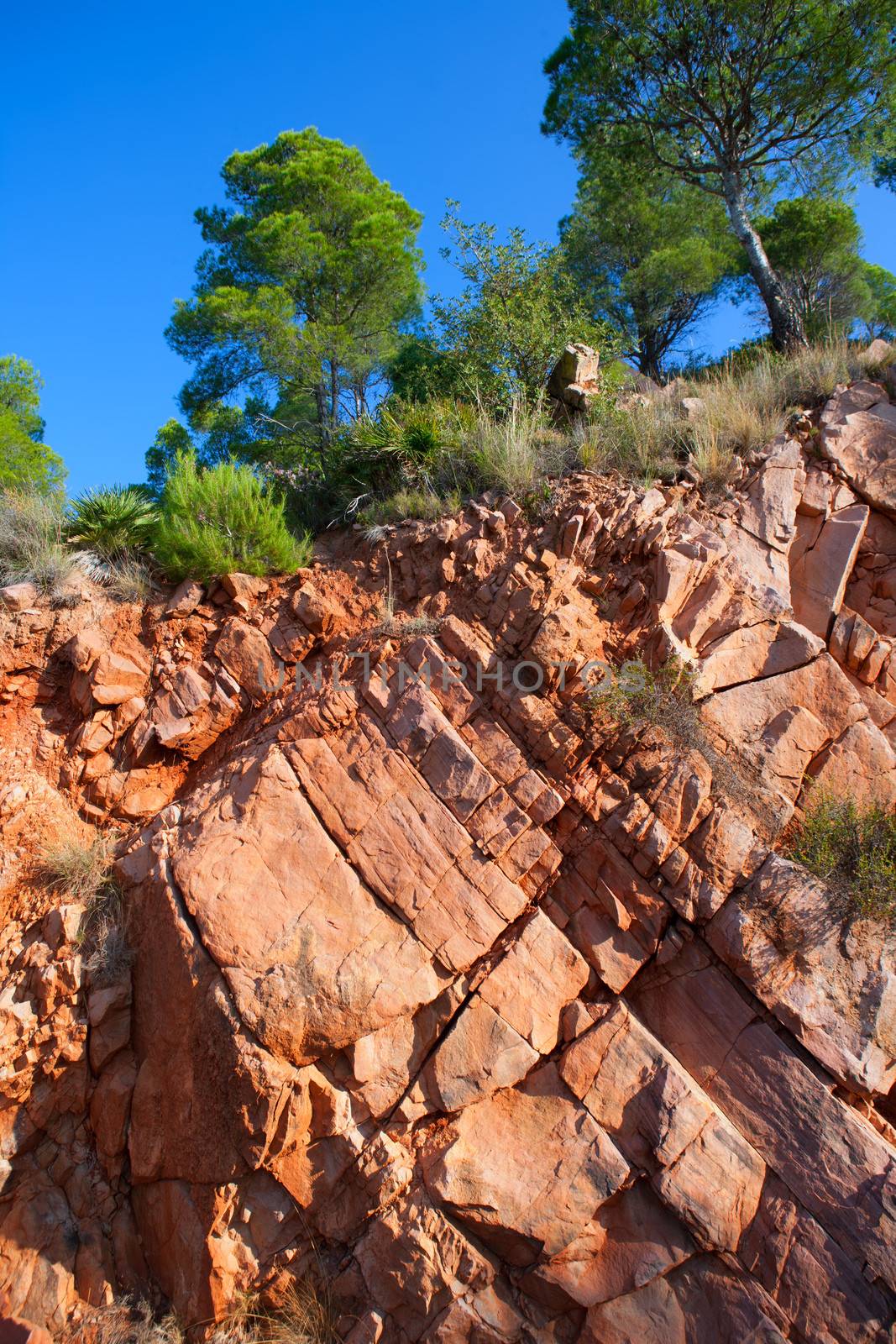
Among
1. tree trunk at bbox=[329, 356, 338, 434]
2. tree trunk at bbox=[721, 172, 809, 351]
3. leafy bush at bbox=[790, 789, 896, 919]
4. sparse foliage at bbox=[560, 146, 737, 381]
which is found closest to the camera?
leafy bush at bbox=[790, 789, 896, 919]

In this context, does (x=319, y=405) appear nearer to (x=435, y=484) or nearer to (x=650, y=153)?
(x=435, y=484)

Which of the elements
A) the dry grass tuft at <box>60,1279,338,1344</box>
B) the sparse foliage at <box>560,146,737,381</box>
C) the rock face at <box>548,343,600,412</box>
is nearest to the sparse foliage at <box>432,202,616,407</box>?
the rock face at <box>548,343,600,412</box>

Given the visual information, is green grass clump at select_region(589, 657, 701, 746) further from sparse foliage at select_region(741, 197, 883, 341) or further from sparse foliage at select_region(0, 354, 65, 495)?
sparse foliage at select_region(741, 197, 883, 341)

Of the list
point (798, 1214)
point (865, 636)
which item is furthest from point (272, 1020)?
point (865, 636)

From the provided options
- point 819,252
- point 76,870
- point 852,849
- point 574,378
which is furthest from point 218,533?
point 819,252

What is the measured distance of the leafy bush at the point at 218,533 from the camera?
306 inches

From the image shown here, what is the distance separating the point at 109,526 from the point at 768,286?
1020cm

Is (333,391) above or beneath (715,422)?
above

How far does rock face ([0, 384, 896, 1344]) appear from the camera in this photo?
14.9 ft

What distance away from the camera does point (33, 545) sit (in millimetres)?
7871

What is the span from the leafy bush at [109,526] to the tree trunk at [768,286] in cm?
913

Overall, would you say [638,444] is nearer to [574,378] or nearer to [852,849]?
[574,378]

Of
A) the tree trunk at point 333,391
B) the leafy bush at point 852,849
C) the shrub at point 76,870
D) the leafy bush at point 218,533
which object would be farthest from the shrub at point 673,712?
the tree trunk at point 333,391

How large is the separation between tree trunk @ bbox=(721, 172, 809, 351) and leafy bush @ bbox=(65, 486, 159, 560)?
913 centimetres
